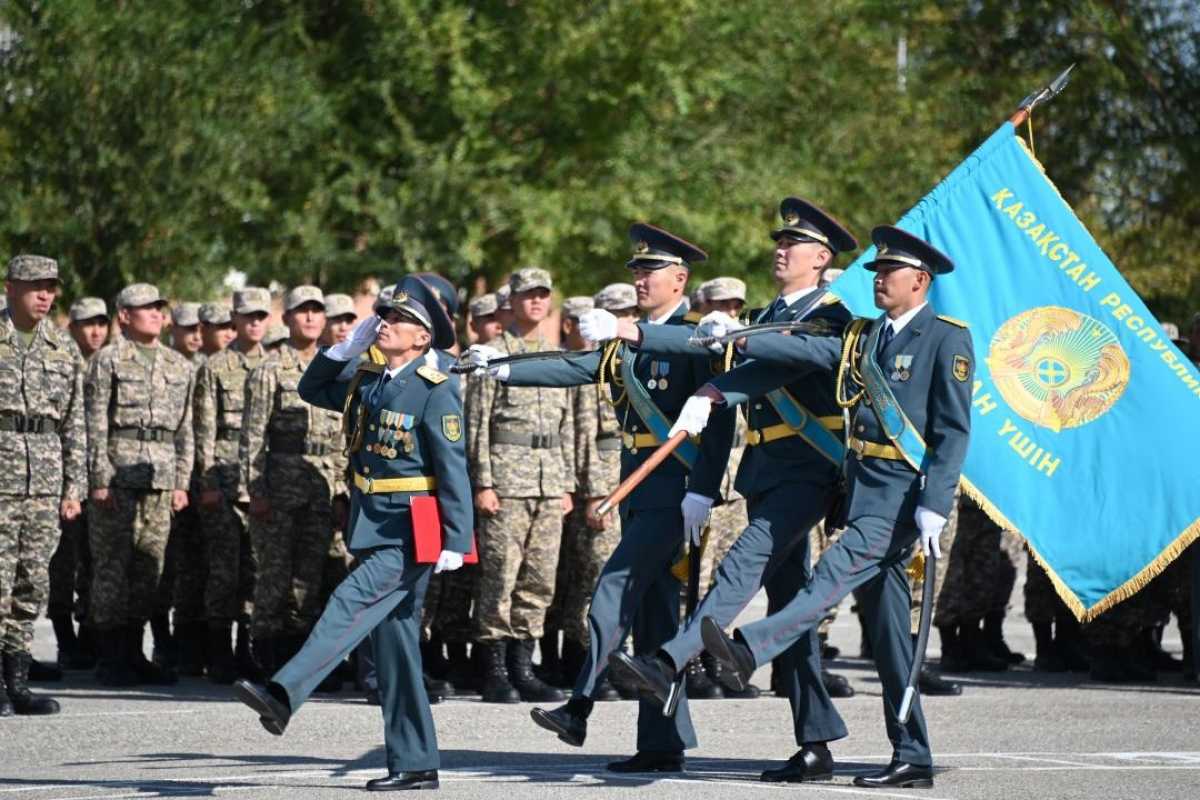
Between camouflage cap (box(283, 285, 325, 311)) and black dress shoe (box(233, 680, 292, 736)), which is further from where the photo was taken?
camouflage cap (box(283, 285, 325, 311))

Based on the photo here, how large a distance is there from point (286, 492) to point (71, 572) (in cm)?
184

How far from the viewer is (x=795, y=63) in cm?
2931

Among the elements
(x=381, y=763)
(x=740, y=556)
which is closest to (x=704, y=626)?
(x=740, y=556)

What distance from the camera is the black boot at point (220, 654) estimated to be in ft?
44.7

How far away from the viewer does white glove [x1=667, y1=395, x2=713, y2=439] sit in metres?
9.27

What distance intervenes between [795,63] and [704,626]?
21102 mm

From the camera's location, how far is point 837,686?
13102mm

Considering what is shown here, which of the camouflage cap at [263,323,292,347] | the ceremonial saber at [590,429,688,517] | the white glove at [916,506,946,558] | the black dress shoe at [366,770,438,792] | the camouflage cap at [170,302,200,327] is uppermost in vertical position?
the camouflage cap at [170,302,200,327]

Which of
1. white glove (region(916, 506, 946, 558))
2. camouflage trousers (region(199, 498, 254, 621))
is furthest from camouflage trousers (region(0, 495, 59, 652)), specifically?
white glove (region(916, 506, 946, 558))

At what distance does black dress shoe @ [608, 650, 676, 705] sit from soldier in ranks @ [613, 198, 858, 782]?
0.07 meters

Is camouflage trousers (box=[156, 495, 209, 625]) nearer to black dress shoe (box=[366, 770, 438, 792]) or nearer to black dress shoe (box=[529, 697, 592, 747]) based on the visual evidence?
black dress shoe (box=[366, 770, 438, 792])

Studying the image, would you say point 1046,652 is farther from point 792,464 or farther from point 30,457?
point 30,457

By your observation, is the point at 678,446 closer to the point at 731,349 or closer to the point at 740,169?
the point at 731,349

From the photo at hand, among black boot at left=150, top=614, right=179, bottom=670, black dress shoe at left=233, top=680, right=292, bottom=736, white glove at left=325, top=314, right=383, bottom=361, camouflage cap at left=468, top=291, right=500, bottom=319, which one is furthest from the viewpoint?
black boot at left=150, top=614, right=179, bottom=670
